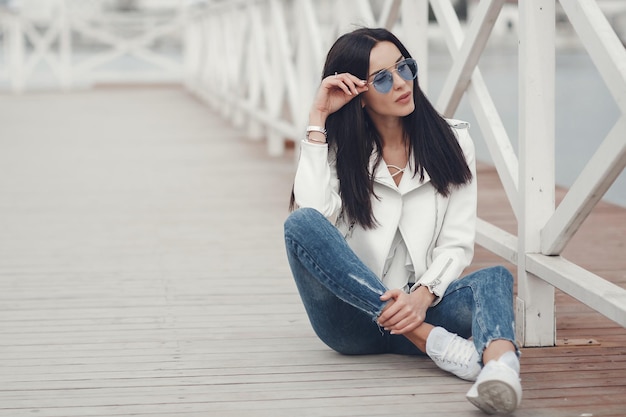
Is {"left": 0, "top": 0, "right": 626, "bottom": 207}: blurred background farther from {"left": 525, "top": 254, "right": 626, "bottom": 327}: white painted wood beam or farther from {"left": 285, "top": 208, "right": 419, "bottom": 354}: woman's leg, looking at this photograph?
{"left": 285, "top": 208, "right": 419, "bottom": 354}: woman's leg

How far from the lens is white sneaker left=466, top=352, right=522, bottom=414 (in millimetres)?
1972

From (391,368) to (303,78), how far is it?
150 inches

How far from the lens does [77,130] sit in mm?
8820

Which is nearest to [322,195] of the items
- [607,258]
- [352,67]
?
[352,67]

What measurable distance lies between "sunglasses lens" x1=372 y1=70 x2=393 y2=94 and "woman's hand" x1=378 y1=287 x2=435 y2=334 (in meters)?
0.45

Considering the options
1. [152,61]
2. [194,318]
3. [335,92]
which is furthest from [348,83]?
[152,61]

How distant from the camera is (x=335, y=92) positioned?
7.99ft

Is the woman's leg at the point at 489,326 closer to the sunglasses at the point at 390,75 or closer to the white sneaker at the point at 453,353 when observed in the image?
the white sneaker at the point at 453,353

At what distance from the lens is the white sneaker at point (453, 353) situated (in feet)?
7.27

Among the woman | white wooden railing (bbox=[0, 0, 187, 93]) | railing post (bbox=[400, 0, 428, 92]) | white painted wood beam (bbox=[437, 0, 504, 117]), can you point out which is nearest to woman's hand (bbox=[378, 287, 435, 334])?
the woman

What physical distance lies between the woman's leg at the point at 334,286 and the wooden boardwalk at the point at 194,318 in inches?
2.4

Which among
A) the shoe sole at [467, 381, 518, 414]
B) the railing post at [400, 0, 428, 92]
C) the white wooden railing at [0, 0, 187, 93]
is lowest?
the white wooden railing at [0, 0, 187, 93]

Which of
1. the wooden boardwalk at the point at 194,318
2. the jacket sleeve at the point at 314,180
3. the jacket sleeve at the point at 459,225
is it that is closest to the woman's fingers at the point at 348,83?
the jacket sleeve at the point at 314,180

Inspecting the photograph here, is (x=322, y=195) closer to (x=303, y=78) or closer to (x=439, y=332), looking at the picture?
(x=439, y=332)
